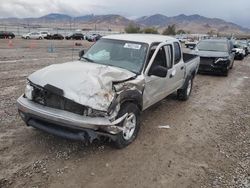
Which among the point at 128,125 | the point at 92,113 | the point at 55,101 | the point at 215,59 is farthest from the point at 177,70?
the point at 215,59

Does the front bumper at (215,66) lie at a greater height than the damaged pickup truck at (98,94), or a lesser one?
lesser

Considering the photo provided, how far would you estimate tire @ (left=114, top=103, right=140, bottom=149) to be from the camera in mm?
4297

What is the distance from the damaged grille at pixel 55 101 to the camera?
3902 millimetres

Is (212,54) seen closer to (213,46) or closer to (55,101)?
(213,46)

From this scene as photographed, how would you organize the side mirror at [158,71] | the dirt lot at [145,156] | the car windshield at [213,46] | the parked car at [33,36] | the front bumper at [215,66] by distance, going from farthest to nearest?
the parked car at [33,36], the car windshield at [213,46], the front bumper at [215,66], the side mirror at [158,71], the dirt lot at [145,156]

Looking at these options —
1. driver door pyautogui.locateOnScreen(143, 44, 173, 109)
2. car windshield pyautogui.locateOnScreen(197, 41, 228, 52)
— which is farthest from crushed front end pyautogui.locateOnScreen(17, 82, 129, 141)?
car windshield pyautogui.locateOnScreen(197, 41, 228, 52)

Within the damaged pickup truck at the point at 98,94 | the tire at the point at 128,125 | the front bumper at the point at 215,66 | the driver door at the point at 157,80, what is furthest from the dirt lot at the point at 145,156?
the front bumper at the point at 215,66

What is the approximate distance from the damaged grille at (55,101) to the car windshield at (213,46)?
449 inches

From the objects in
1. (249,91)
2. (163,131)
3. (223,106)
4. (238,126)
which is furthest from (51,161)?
(249,91)

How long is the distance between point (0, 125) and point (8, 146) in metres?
1.00

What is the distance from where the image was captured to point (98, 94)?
3.89m

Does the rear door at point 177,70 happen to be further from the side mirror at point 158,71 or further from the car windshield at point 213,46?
the car windshield at point 213,46

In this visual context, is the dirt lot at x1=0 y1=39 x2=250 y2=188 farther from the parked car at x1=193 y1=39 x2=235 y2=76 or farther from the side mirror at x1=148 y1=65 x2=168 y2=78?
the parked car at x1=193 y1=39 x2=235 y2=76

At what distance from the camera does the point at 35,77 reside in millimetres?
4312
